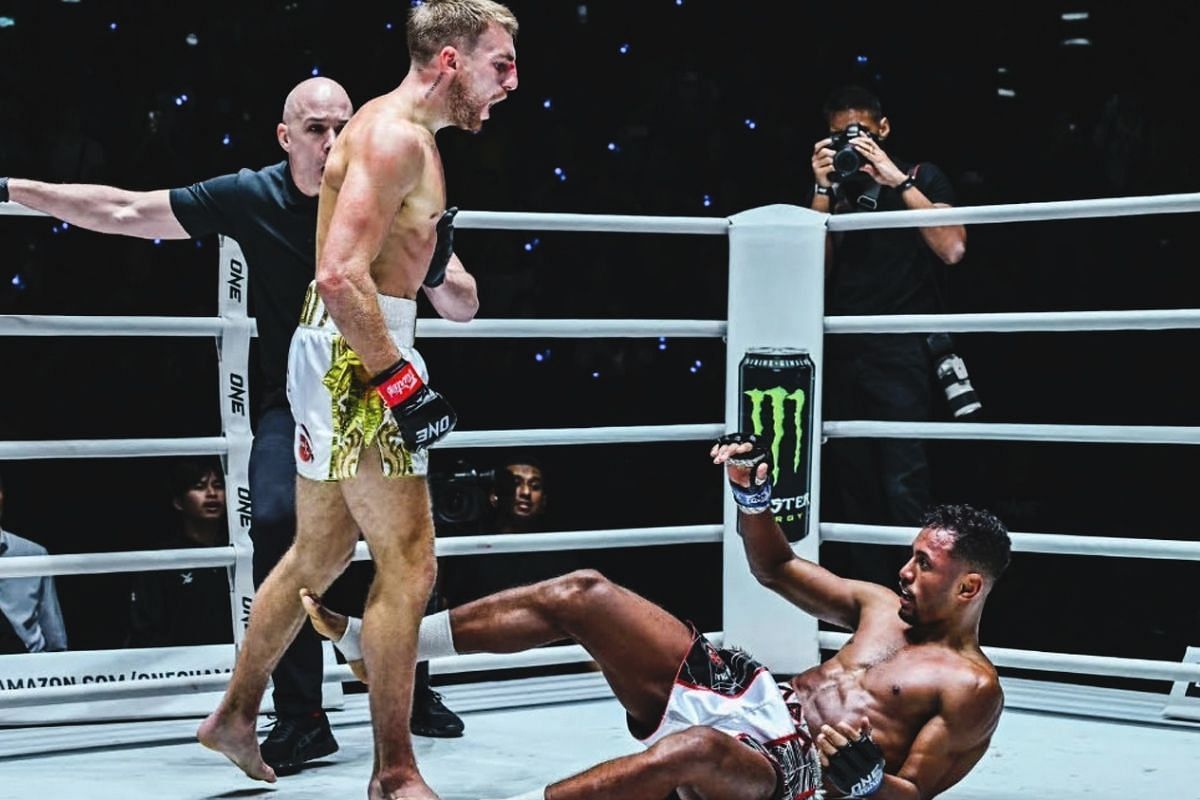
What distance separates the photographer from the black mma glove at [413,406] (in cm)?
215

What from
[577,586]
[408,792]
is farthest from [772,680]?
[408,792]

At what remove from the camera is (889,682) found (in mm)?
2439

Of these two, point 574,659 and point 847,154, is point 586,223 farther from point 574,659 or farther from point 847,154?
point 574,659

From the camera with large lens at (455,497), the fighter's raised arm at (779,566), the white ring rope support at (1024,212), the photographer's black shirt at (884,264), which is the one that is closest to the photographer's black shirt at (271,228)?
the fighter's raised arm at (779,566)

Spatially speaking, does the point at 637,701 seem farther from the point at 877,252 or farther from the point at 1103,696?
the point at 877,252

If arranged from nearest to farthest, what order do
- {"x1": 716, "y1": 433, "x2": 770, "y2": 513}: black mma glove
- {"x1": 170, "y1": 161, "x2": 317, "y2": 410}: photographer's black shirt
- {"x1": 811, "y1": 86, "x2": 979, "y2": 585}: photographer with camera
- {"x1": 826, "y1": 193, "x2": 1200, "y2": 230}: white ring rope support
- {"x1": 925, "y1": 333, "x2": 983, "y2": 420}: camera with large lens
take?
{"x1": 716, "y1": 433, "x2": 770, "y2": 513}: black mma glove
{"x1": 170, "y1": 161, "x2": 317, "y2": 410}: photographer's black shirt
{"x1": 826, "y1": 193, "x2": 1200, "y2": 230}: white ring rope support
{"x1": 925, "y1": 333, "x2": 983, "y2": 420}: camera with large lens
{"x1": 811, "y1": 86, "x2": 979, "y2": 585}: photographer with camera

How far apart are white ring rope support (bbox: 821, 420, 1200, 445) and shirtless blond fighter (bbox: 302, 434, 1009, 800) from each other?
52 cm

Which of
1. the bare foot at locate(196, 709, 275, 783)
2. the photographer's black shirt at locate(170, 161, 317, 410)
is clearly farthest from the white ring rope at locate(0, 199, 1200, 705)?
the bare foot at locate(196, 709, 275, 783)

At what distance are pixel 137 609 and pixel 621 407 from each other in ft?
5.29

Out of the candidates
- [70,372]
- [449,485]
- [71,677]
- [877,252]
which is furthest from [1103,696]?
[70,372]

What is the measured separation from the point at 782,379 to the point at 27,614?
5.50ft

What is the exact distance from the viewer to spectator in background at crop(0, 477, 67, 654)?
131 inches

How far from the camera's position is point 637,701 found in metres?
2.40

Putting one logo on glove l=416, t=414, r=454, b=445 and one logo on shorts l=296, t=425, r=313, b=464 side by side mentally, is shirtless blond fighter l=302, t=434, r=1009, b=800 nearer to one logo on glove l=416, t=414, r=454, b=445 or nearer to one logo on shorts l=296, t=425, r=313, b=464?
one logo on shorts l=296, t=425, r=313, b=464
